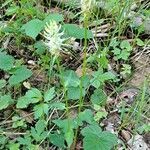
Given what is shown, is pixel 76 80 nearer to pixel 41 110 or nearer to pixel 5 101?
pixel 41 110

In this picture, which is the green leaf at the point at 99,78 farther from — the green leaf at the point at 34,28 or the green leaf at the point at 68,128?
the green leaf at the point at 34,28

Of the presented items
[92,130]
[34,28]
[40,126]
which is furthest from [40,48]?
[92,130]

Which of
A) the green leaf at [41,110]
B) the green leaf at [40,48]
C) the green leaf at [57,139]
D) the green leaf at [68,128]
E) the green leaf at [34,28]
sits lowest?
the green leaf at [57,139]

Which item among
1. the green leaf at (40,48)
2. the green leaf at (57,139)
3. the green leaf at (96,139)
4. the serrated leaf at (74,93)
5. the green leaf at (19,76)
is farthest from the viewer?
the green leaf at (40,48)

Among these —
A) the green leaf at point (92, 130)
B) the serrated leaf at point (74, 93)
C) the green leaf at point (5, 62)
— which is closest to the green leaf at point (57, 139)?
the green leaf at point (92, 130)

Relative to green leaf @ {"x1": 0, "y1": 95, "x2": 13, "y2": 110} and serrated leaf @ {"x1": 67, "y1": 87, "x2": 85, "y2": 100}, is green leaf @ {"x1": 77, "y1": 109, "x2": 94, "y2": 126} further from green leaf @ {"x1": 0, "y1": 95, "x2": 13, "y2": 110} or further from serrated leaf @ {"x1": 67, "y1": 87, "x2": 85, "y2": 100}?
green leaf @ {"x1": 0, "y1": 95, "x2": 13, "y2": 110}

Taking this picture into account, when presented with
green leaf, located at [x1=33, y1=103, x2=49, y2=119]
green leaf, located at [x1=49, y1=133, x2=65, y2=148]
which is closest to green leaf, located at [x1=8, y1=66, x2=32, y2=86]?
green leaf, located at [x1=33, y1=103, x2=49, y2=119]

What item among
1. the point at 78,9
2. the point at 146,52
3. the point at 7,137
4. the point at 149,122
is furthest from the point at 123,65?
the point at 7,137
